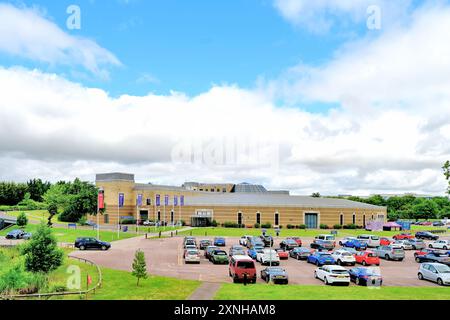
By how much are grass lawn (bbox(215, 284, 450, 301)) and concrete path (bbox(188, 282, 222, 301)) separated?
15.7 inches

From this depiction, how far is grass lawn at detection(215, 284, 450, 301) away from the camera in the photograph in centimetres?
2548

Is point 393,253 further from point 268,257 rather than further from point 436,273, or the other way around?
point 268,257

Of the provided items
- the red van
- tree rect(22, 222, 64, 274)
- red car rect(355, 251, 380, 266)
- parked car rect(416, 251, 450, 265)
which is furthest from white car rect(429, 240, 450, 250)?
tree rect(22, 222, 64, 274)

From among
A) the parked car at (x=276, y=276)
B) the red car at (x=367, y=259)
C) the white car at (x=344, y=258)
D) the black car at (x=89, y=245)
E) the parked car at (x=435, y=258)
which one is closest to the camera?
the parked car at (x=276, y=276)

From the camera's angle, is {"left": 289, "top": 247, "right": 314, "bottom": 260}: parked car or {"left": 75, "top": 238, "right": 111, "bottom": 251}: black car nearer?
{"left": 289, "top": 247, "right": 314, "bottom": 260}: parked car

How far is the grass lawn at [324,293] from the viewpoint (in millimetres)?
25484

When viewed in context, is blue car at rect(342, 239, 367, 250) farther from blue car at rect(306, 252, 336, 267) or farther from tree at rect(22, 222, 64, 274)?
tree at rect(22, 222, 64, 274)

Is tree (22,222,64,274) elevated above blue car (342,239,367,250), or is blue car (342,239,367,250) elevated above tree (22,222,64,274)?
tree (22,222,64,274)

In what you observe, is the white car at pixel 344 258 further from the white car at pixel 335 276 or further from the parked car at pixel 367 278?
the white car at pixel 335 276

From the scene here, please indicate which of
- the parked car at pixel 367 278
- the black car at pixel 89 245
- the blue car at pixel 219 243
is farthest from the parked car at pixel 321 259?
the black car at pixel 89 245

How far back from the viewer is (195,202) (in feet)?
389

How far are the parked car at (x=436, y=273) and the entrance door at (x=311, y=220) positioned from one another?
260ft

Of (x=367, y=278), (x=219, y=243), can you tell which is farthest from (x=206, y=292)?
(x=219, y=243)

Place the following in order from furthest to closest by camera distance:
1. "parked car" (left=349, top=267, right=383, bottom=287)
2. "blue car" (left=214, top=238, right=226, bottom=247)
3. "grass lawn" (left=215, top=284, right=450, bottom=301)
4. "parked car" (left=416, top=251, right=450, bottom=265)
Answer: "blue car" (left=214, top=238, right=226, bottom=247) < "parked car" (left=416, top=251, right=450, bottom=265) < "parked car" (left=349, top=267, right=383, bottom=287) < "grass lawn" (left=215, top=284, right=450, bottom=301)
